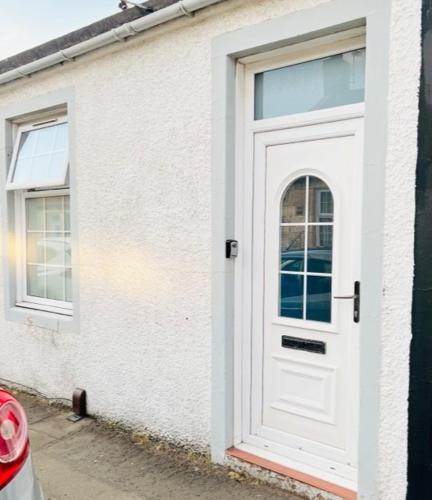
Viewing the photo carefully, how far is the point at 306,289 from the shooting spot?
3.30 m

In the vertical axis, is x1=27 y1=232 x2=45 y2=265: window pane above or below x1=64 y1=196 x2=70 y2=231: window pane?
below

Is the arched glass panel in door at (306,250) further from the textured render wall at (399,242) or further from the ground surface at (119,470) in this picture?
the ground surface at (119,470)

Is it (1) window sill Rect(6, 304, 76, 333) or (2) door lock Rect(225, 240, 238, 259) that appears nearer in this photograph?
(2) door lock Rect(225, 240, 238, 259)

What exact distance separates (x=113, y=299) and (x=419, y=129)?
2.95 metres

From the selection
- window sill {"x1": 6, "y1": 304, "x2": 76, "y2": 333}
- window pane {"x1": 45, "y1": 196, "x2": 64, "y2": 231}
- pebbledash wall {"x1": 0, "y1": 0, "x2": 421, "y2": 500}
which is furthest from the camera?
window pane {"x1": 45, "y1": 196, "x2": 64, "y2": 231}

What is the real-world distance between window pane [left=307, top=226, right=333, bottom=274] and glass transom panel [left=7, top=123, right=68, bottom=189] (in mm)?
2762

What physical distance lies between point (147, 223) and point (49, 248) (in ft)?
6.02

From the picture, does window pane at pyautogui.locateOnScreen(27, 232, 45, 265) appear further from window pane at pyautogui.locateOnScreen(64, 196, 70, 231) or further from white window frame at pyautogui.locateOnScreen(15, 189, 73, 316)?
window pane at pyautogui.locateOnScreen(64, 196, 70, 231)

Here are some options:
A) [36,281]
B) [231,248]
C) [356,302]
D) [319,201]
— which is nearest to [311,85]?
[319,201]

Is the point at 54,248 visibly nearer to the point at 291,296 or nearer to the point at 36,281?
the point at 36,281

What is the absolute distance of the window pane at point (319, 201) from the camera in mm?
3178

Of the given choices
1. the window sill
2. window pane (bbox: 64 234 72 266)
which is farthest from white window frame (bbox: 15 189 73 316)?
window pane (bbox: 64 234 72 266)

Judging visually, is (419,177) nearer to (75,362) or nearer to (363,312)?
(363,312)

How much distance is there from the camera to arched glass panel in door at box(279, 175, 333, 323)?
320 cm
